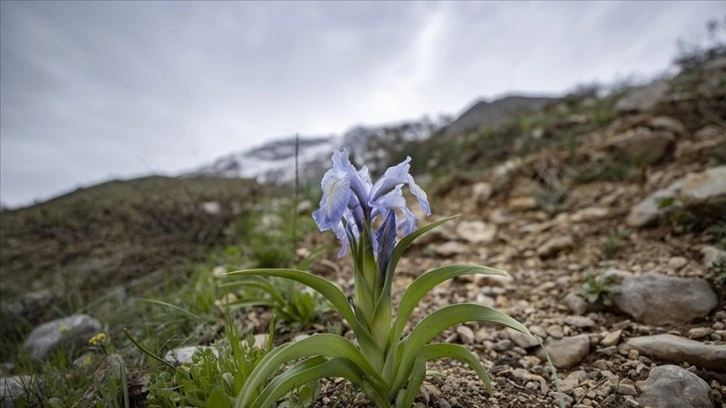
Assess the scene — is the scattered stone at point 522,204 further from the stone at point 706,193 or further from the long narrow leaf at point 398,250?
the long narrow leaf at point 398,250

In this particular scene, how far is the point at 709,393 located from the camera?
139 centimetres

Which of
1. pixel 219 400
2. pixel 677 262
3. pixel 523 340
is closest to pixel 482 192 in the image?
pixel 677 262

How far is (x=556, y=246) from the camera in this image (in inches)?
129

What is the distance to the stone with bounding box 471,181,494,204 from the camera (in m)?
5.06

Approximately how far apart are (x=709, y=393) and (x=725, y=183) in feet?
6.87

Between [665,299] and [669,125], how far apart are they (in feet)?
13.1

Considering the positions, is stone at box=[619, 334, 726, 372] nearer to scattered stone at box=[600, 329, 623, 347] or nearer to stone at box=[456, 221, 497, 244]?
scattered stone at box=[600, 329, 623, 347]

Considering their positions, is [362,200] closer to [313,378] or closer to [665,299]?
[313,378]

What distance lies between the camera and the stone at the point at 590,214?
3.68m

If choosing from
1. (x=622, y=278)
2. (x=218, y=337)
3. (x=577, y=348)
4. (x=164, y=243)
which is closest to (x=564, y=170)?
(x=622, y=278)

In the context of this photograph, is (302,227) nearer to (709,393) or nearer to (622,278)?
(622,278)

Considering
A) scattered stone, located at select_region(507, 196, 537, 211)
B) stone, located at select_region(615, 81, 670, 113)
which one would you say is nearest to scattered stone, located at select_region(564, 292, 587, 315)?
scattered stone, located at select_region(507, 196, 537, 211)

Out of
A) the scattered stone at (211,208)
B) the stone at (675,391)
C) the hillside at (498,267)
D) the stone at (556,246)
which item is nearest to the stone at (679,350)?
the hillside at (498,267)

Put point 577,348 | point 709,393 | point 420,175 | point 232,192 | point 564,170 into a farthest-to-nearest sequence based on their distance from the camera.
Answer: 1. point 420,175
2. point 232,192
3. point 564,170
4. point 577,348
5. point 709,393
